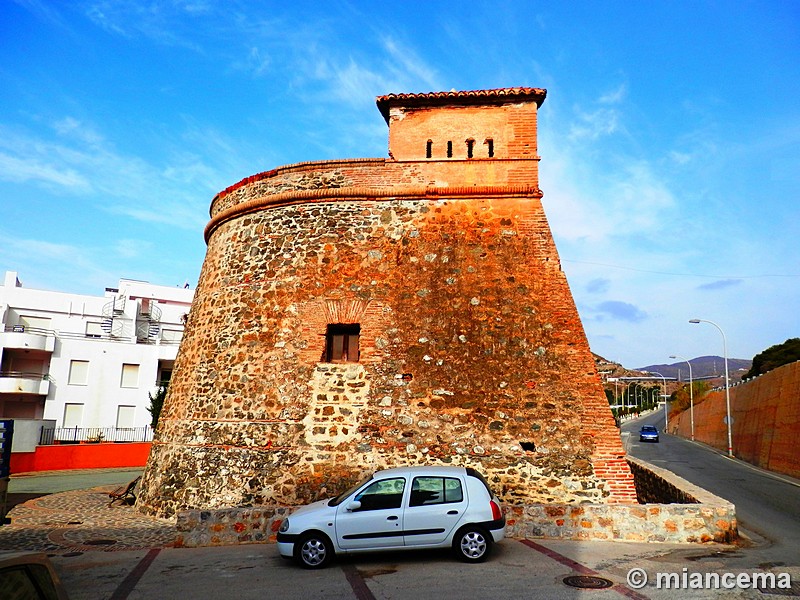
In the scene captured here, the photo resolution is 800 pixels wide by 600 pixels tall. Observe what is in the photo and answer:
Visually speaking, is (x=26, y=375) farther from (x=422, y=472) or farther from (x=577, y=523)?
(x=577, y=523)

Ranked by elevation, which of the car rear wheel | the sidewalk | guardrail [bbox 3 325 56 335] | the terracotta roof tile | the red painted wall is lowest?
the red painted wall

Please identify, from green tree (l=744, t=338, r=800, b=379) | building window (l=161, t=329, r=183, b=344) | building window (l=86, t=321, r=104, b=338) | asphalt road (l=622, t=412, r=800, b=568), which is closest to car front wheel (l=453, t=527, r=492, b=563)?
asphalt road (l=622, t=412, r=800, b=568)

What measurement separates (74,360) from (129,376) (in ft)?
9.51

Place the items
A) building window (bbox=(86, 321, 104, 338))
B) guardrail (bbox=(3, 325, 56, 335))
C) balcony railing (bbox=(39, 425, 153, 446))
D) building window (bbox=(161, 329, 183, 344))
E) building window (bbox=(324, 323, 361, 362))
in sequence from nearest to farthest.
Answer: building window (bbox=(324, 323, 361, 362))
balcony railing (bbox=(39, 425, 153, 446))
guardrail (bbox=(3, 325, 56, 335))
building window (bbox=(86, 321, 104, 338))
building window (bbox=(161, 329, 183, 344))

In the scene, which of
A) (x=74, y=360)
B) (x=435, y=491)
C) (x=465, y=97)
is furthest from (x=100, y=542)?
(x=74, y=360)

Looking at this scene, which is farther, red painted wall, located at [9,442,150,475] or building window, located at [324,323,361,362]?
red painted wall, located at [9,442,150,475]

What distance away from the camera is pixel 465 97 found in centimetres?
1165

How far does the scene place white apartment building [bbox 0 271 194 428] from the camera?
96.2ft

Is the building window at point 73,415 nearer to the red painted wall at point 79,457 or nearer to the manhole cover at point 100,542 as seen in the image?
the red painted wall at point 79,457

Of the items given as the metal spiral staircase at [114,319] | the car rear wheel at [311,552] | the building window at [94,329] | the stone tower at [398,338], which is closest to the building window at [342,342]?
the stone tower at [398,338]

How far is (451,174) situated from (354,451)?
5906mm

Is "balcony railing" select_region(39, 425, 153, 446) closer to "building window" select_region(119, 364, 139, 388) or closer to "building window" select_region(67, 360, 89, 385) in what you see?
"building window" select_region(119, 364, 139, 388)

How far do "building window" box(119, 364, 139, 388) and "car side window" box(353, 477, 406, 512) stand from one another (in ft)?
91.9

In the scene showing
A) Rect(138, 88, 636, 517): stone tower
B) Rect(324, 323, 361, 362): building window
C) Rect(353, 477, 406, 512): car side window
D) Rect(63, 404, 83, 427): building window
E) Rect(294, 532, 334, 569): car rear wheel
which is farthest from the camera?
Rect(63, 404, 83, 427): building window
